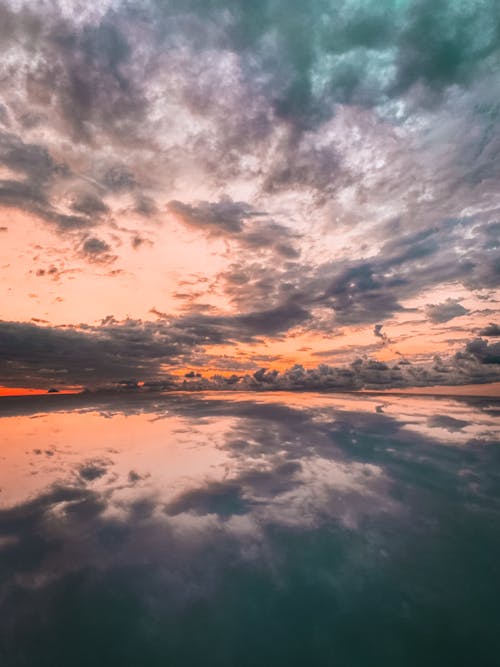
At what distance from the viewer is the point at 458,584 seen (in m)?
10.3

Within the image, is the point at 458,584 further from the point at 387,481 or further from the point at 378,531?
the point at 387,481

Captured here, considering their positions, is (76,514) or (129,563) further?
(76,514)

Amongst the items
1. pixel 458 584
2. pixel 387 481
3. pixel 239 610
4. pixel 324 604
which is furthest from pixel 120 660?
pixel 387 481

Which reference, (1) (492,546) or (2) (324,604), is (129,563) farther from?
(1) (492,546)

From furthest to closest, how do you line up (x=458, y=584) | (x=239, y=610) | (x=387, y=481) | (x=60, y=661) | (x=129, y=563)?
(x=387, y=481) → (x=129, y=563) → (x=458, y=584) → (x=239, y=610) → (x=60, y=661)

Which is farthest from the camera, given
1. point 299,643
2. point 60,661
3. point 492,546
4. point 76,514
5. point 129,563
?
point 76,514

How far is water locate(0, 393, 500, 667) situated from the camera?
8.11 metres

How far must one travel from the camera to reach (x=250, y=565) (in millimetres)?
11641

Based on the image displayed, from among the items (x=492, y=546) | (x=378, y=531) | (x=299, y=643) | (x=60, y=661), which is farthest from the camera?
(x=378, y=531)

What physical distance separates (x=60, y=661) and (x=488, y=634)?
1192 cm

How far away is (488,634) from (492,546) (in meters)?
6.04

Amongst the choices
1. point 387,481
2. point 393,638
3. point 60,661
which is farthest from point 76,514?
point 387,481

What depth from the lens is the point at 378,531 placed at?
1405 cm

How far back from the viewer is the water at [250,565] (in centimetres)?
811
